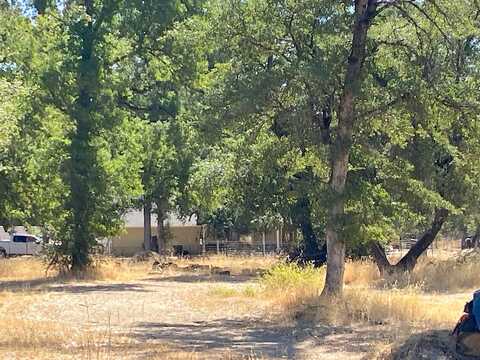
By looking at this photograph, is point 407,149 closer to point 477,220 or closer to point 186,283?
point 477,220

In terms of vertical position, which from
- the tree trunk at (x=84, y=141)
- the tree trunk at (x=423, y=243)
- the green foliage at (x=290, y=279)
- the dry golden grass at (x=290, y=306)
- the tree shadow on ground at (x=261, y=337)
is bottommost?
the tree shadow on ground at (x=261, y=337)

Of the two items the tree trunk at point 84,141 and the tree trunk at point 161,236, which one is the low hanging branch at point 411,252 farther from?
the tree trunk at point 161,236

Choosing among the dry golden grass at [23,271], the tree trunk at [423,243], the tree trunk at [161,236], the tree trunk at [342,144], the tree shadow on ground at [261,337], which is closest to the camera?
the tree shadow on ground at [261,337]

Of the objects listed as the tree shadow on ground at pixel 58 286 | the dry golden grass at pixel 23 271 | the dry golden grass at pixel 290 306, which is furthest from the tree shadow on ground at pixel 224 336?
the dry golden grass at pixel 23 271

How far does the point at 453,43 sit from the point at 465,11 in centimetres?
98

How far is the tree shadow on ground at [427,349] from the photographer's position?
10461mm

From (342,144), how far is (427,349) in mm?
8836

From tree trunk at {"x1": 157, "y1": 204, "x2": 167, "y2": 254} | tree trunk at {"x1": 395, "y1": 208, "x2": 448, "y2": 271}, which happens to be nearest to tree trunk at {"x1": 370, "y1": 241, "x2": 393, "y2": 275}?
tree trunk at {"x1": 395, "y1": 208, "x2": 448, "y2": 271}

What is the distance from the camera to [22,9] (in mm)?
37281

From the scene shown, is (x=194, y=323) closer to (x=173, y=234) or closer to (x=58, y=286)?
(x=58, y=286)

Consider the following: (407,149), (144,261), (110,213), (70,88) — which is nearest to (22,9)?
(70,88)

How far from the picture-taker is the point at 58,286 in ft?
91.6

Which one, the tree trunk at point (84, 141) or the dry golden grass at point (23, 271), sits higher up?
the tree trunk at point (84, 141)

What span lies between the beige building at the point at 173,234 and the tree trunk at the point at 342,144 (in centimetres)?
4392
